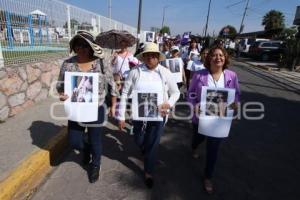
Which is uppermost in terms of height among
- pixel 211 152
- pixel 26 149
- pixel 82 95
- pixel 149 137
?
pixel 82 95

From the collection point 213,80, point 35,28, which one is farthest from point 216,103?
point 35,28

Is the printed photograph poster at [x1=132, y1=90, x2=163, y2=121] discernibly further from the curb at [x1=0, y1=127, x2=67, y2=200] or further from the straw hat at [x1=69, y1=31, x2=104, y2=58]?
the curb at [x1=0, y1=127, x2=67, y2=200]

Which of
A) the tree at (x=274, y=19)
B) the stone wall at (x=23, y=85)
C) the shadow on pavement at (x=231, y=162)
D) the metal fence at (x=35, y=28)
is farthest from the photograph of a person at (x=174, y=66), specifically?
the tree at (x=274, y=19)

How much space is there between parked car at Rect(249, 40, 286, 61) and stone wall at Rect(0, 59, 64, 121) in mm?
21373

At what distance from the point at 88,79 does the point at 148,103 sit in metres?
0.74

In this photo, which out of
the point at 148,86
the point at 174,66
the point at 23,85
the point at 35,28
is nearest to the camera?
the point at 148,86

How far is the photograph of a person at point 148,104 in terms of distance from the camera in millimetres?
3385

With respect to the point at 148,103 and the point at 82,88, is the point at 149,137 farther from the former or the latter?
the point at 82,88

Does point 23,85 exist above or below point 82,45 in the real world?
below

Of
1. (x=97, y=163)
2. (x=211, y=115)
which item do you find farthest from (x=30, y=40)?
(x=211, y=115)

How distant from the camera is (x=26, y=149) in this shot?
13.4ft

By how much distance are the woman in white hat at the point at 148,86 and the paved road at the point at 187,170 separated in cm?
35

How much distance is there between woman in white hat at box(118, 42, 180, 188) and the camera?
3363 mm

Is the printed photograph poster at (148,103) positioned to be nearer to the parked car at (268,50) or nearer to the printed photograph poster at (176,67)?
the printed photograph poster at (176,67)
